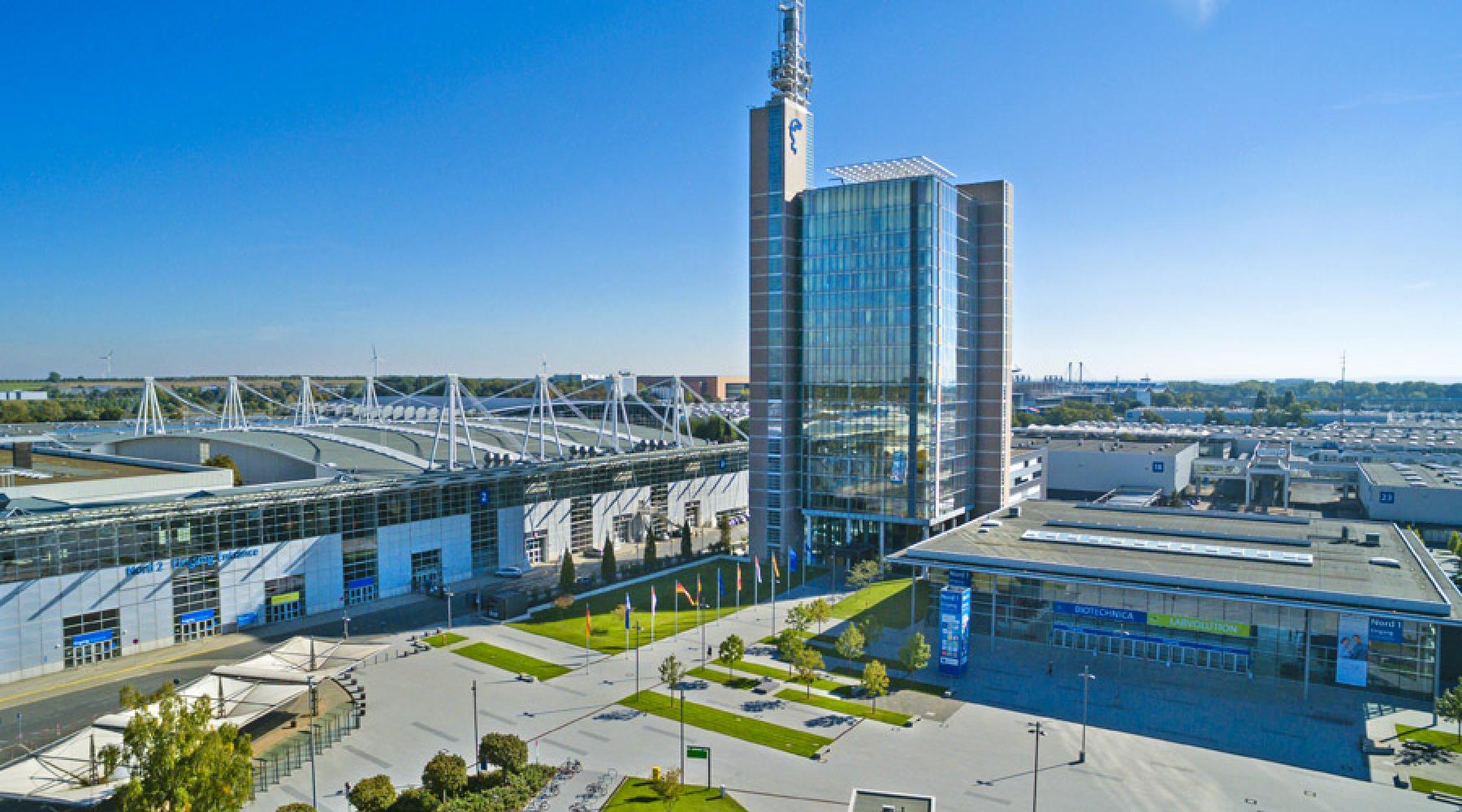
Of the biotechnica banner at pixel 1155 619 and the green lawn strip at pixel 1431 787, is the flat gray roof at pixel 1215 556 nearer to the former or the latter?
the biotechnica banner at pixel 1155 619

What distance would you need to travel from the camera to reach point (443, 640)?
5653 centimetres

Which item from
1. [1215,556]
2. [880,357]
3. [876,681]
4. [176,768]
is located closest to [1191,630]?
[1215,556]

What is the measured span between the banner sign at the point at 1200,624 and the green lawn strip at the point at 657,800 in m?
29.7

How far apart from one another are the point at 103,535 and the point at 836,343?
5770 cm

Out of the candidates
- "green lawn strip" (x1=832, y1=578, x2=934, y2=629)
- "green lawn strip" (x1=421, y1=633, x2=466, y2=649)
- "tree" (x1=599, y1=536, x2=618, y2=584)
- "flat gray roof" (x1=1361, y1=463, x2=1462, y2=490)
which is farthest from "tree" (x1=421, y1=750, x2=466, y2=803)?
"flat gray roof" (x1=1361, y1=463, x2=1462, y2=490)

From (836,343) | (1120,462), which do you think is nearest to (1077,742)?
(836,343)

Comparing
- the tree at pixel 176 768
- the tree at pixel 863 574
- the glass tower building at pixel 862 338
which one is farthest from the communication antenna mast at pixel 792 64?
the tree at pixel 176 768

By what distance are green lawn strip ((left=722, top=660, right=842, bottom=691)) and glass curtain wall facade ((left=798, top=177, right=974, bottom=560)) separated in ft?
95.1

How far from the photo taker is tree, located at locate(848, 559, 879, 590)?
230 feet

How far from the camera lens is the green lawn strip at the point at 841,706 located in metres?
43.7

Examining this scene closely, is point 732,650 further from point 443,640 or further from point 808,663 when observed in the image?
point 443,640

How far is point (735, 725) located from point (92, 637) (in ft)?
132

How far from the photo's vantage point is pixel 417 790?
33562 mm

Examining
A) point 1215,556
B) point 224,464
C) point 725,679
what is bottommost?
point 725,679
